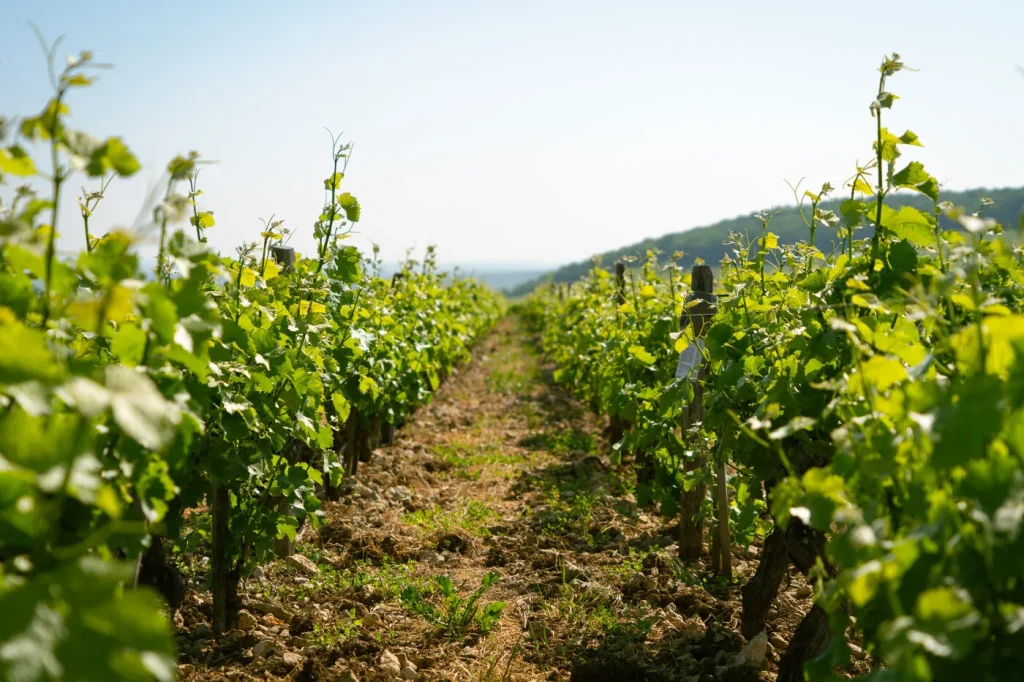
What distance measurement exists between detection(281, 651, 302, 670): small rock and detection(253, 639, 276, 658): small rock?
0.25ft

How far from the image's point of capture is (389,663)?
122 inches

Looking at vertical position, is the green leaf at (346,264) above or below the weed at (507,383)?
above

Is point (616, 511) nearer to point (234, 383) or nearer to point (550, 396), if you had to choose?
point (234, 383)

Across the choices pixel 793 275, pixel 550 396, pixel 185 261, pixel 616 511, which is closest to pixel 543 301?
pixel 550 396

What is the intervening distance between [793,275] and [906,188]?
107 centimetres

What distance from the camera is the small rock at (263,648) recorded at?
124 inches

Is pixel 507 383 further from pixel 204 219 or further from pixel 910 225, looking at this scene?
pixel 910 225

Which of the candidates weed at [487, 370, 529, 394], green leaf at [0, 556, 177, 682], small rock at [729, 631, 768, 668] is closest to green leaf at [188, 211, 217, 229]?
green leaf at [0, 556, 177, 682]

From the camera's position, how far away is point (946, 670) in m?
1.25

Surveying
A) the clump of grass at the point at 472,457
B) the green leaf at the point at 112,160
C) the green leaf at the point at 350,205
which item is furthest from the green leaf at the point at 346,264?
the clump of grass at the point at 472,457

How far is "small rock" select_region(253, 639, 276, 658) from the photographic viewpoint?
10.3ft

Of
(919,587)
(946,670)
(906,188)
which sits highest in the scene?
(906,188)

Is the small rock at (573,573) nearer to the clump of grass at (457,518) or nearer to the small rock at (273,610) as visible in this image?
the clump of grass at (457,518)

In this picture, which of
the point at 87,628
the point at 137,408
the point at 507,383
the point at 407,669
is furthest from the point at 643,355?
the point at 507,383
